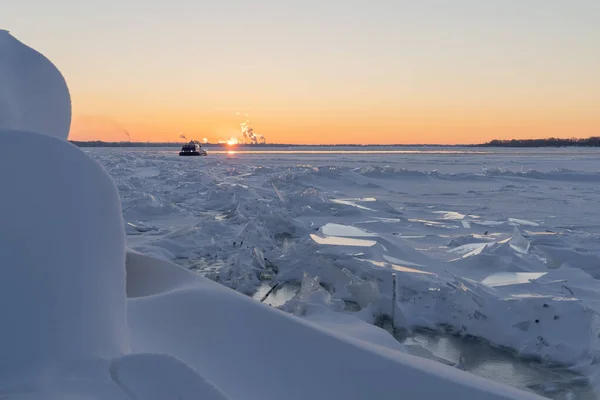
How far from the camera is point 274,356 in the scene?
5.83 ft

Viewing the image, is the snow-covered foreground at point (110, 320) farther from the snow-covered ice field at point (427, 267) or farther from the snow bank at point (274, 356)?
the snow-covered ice field at point (427, 267)

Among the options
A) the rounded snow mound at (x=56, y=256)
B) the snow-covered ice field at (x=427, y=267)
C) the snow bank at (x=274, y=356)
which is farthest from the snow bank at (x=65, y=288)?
the snow-covered ice field at (x=427, y=267)

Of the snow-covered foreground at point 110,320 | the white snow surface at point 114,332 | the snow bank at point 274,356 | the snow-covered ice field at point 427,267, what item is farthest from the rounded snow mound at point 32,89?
the snow-covered ice field at point 427,267

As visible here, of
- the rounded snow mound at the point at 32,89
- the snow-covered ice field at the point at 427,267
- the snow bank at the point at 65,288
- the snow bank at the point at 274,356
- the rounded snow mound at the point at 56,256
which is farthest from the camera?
the snow-covered ice field at the point at 427,267

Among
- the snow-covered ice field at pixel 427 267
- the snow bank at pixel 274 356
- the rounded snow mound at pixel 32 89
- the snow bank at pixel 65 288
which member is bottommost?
the snow-covered ice field at pixel 427 267

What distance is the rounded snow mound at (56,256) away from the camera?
119 centimetres

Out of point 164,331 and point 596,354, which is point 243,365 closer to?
point 164,331

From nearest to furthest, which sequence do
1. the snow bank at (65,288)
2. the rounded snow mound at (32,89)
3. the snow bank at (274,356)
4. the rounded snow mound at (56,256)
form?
the snow bank at (65,288), the rounded snow mound at (56,256), the snow bank at (274,356), the rounded snow mound at (32,89)

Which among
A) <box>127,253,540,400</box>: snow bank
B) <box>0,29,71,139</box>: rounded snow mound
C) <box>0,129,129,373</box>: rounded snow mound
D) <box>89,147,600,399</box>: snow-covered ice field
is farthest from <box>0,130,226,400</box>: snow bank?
<box>89,147,600,399</box>: snow-covered ice field

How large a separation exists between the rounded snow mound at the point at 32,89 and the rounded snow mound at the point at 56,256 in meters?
0.68

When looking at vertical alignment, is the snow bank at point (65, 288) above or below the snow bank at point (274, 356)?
above

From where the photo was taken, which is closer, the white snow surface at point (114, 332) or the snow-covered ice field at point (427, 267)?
the white snow surface at point (114, 332)

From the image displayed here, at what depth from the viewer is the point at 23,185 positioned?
4.41 feet

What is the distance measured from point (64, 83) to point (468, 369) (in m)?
2.45
